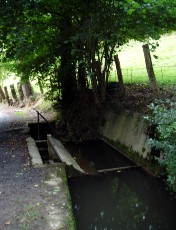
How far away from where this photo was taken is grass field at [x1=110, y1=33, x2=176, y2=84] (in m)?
19.0

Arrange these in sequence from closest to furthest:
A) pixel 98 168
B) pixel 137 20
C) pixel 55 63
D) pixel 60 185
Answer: pixel 60 185 → pixel 137 20 → pixel 98 168 → pixel 55 63

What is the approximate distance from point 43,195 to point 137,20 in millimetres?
6802

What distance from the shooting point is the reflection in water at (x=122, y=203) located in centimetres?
874

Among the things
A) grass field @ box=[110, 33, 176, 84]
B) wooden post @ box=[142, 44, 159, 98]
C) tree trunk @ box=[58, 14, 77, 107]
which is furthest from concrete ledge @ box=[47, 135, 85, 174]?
grass field @ box=[110, 33, 176, 84]

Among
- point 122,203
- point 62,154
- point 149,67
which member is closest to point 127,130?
point 149,67

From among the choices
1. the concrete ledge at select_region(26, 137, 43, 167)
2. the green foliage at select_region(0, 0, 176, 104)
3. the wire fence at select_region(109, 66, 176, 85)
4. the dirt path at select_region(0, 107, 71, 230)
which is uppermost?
the green foliage at select_region(0, 0, 176, 104)

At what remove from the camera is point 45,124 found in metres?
18.3

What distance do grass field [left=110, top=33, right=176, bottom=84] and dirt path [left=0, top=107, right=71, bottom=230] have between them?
7.98 m

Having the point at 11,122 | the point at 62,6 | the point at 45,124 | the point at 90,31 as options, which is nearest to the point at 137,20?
the point at 90,31

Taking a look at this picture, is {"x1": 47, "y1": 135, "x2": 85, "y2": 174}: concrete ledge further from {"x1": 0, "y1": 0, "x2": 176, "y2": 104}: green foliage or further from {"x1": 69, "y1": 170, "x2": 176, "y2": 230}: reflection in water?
{"x1": 0, "y1": 0, "x2": 176, "y2": 104}: green foliage

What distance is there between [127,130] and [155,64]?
12.0 m

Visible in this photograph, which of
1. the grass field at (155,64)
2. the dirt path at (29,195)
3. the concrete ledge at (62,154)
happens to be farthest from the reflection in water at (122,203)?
the grass field at (155,64)

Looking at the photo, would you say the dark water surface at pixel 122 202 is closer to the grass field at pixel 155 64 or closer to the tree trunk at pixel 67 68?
the tree trunk at pixel 67 68

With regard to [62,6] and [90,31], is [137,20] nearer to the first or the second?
[90,31]
